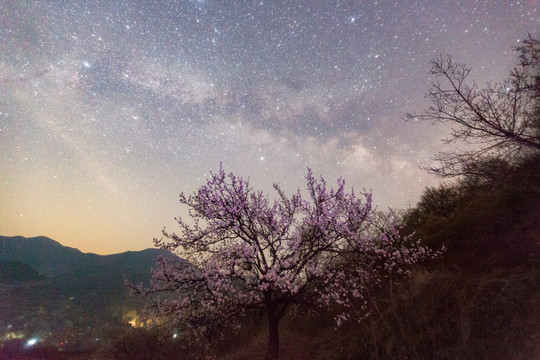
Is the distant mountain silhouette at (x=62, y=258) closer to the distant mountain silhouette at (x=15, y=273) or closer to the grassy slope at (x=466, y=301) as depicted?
the distant mountain silhouette at (x=15, y=273)

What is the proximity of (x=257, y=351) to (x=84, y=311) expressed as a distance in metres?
74.3

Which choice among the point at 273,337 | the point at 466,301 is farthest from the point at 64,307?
the point at 466,301

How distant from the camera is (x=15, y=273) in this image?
4151 inches

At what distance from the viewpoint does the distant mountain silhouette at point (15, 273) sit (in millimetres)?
99375

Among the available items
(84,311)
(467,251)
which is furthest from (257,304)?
(84,311)

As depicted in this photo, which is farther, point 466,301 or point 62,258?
point 62,258

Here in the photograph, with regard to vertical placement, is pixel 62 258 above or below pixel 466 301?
above

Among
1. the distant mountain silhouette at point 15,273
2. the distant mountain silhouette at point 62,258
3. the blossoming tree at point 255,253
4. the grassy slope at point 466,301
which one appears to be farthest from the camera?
the distant mountain silhouette at point 62,258

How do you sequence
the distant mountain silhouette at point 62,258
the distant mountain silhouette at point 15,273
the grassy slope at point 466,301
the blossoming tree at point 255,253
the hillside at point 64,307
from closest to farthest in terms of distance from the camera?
the grassy slope at point 466,301 → the blossoming tree at point 255,253 → the hillside at point 64,307 → the distant mountain silhouette at point 15,273 → the distant mountain silhouette at point 62,258

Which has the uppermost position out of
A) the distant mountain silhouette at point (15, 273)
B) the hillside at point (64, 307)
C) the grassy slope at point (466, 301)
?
the grassy slope at point (466, 301)

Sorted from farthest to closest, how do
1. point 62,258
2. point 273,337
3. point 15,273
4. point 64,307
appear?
point 62,258
point 15,273
point 64,307
point 273,337

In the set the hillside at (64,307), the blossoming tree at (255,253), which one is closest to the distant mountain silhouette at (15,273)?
the hillside at (64,307)

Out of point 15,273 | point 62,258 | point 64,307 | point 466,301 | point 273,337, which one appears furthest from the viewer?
point 62,258

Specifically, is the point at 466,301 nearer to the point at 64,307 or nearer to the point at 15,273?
the point at 64,307
